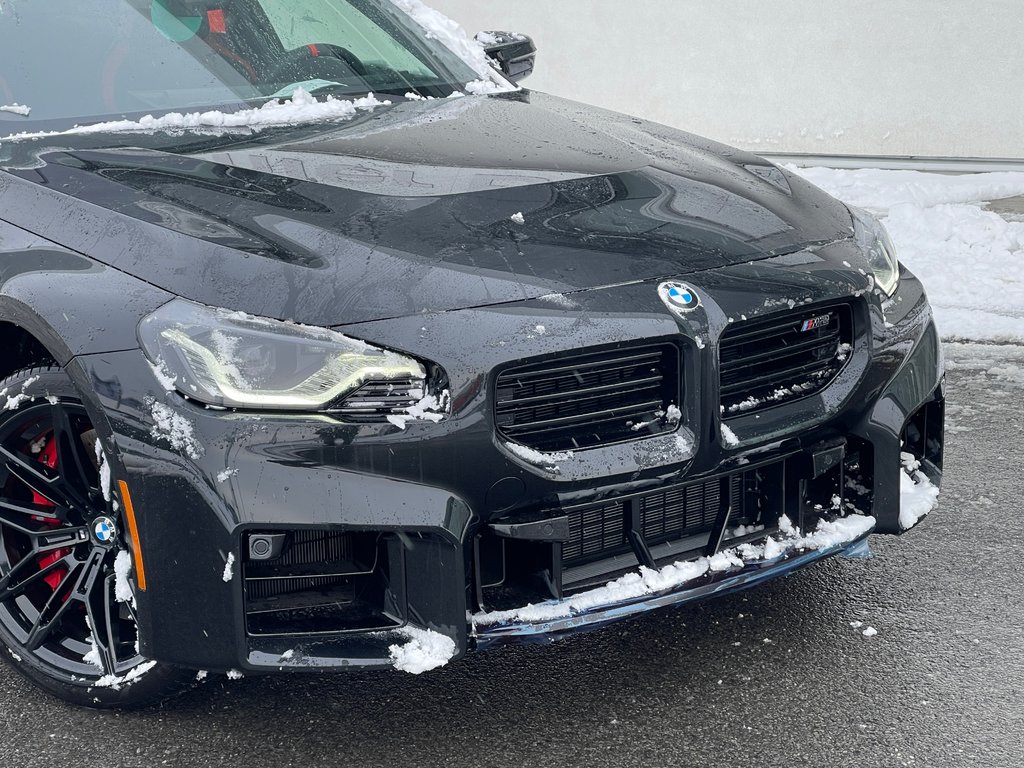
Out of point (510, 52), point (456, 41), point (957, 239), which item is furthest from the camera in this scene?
point (957, 239)

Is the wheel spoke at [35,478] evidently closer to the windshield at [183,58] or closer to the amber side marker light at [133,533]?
the amber side marker light at [133,533]

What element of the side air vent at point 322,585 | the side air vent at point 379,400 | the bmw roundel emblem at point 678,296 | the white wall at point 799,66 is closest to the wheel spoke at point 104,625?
the side air vent at point 322,585

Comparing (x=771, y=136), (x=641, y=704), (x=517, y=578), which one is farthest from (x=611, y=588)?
(x=771, y=136)

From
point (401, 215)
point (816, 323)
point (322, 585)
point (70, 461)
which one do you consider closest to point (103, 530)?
point (70, 461)

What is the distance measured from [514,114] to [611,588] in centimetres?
153

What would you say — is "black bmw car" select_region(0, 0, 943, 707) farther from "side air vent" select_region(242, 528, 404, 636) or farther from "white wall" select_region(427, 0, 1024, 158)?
"white wall" select_region(427, 0, 1024, 158)

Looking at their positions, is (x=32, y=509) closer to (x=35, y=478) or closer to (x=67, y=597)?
(x=35, y=478)

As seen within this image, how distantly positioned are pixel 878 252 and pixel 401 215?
47.7 inches

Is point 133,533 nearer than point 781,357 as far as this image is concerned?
Yes

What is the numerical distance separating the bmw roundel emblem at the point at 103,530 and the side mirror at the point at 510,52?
2319 millimetres

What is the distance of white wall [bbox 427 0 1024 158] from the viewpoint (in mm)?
8961

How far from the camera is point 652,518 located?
2592mm

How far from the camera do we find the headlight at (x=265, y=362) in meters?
2.28

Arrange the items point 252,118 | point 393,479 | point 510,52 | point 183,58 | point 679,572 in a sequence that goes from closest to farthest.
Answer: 1. point 393,479
2. point 679,572
3. point 252,118
4. point 183,58
5. point 510,52
